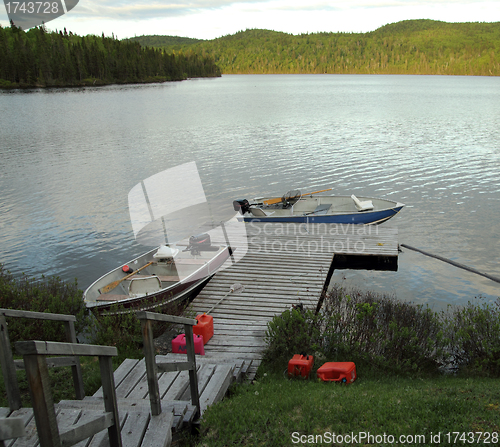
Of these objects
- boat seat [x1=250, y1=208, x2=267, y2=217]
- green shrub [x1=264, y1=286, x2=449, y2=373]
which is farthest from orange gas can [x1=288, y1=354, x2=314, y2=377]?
boat seat [x1=250, y1=208, x2=267, y2=217]

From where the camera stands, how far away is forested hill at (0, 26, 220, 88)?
364 ft

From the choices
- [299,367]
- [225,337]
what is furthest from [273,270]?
[299,367]

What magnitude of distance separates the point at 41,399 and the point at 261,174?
975 inches

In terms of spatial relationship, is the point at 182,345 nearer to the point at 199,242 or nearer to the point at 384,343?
the point at 384,343

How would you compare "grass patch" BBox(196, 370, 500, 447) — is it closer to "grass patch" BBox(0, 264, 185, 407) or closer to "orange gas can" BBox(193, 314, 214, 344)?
"grass patch" BBox(0, 264, 185, 407)

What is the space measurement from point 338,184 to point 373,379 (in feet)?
59.8

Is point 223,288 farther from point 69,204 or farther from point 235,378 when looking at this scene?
point 69,204

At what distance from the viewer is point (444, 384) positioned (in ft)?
20.5

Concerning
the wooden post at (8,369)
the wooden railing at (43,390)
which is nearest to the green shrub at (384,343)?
the wooden post at (8,369)

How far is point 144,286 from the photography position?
1027 cm

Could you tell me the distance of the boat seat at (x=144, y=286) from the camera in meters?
10.2

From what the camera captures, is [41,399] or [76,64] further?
[76,64]

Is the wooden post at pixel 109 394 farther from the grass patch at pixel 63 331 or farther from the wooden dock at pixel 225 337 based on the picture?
the grass patch at pixel 63 331

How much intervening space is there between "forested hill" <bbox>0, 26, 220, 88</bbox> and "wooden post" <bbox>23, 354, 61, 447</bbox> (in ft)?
404
